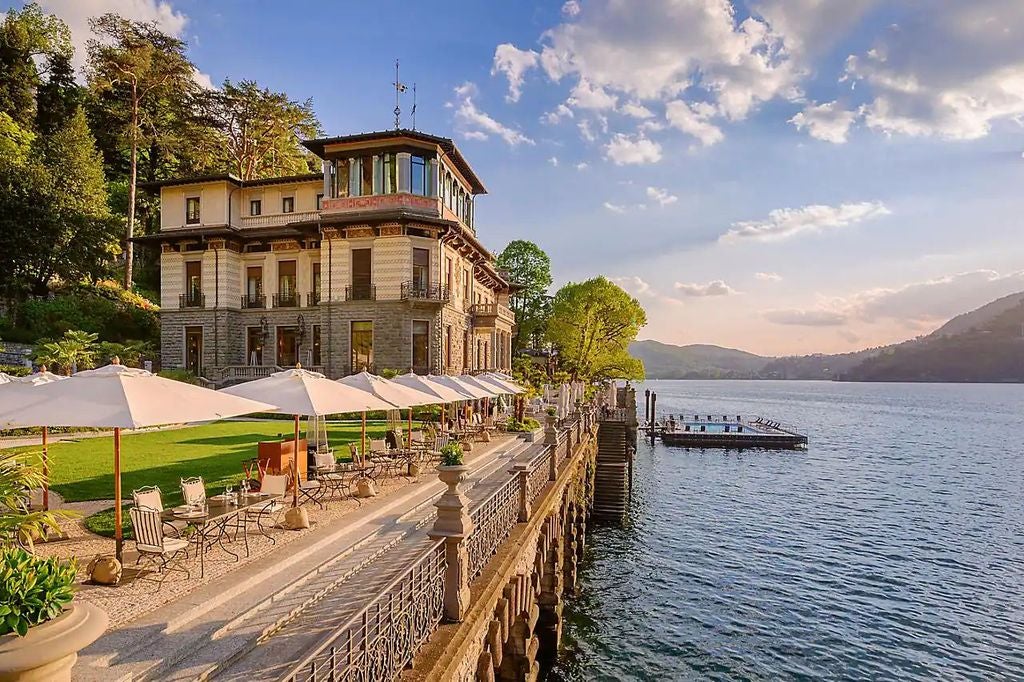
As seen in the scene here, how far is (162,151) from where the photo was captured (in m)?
48.8

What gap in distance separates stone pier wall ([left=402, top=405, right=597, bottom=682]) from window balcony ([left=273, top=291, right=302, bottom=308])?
22.2m

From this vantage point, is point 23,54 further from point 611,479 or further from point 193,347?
point 611,479

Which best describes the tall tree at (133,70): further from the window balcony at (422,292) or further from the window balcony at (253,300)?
the window balcony at (422,292)

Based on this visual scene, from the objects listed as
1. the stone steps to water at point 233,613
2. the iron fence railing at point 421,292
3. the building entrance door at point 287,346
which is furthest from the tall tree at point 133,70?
the stone steps to water at point 233,613

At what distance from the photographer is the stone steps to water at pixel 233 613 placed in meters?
5.56

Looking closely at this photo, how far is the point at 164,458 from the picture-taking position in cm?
1695

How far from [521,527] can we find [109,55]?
169 feet

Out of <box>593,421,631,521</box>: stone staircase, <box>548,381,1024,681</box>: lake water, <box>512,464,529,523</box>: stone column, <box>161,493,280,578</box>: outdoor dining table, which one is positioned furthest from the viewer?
<box>593,421,631,521</box>: stone staircase

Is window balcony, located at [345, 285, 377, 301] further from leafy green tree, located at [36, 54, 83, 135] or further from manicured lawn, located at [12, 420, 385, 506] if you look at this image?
leafy green tree, located at [36, 54, 83, 135]

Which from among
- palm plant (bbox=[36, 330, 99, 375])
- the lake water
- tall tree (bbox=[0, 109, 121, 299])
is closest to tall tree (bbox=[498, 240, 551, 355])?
the lake water

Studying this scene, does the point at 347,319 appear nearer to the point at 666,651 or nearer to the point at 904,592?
the point at 666,651

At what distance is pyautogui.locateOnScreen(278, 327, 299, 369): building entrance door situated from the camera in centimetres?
3538

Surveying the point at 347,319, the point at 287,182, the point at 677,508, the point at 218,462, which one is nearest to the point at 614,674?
the point at 218,462

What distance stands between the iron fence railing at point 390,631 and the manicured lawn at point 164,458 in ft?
26.9
